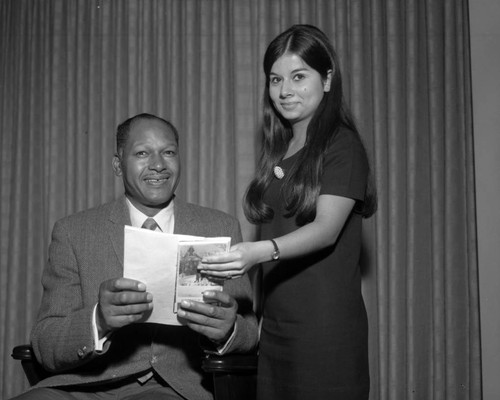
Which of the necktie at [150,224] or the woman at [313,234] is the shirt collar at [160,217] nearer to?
the necktie at [150,224]

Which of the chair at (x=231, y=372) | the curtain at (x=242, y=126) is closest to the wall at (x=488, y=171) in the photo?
the curtain at (x=242, y=126)

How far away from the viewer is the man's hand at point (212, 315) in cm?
184

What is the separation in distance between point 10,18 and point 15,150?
0.77 meters

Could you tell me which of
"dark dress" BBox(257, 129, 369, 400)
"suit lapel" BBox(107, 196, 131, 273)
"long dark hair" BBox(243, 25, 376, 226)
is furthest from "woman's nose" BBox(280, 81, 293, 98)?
"suit lapel" BBox(107, 196, 131, 273)

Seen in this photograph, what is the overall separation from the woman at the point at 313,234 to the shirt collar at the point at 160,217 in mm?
431

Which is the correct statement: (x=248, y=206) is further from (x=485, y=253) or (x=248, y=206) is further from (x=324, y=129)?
(x=485, y=253)

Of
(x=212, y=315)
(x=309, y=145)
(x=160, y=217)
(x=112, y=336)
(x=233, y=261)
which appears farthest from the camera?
(x=160, y=217)

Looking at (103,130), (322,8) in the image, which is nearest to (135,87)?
(103,130)

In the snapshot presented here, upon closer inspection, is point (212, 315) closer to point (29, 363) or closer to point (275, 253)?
point (275, 253)

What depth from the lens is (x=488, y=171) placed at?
319 cm

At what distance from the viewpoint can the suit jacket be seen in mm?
2109

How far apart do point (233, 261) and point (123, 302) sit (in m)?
0.38

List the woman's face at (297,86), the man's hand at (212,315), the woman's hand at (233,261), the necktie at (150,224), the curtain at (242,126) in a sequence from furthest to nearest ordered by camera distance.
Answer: the curtain at (242,126) < the necktie at (150,224) < the woman's face at (297,86) < the man's hand at (212,315) < the woman's hand at (233,261)

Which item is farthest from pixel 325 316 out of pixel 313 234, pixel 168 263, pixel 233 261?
pixel 168 263
